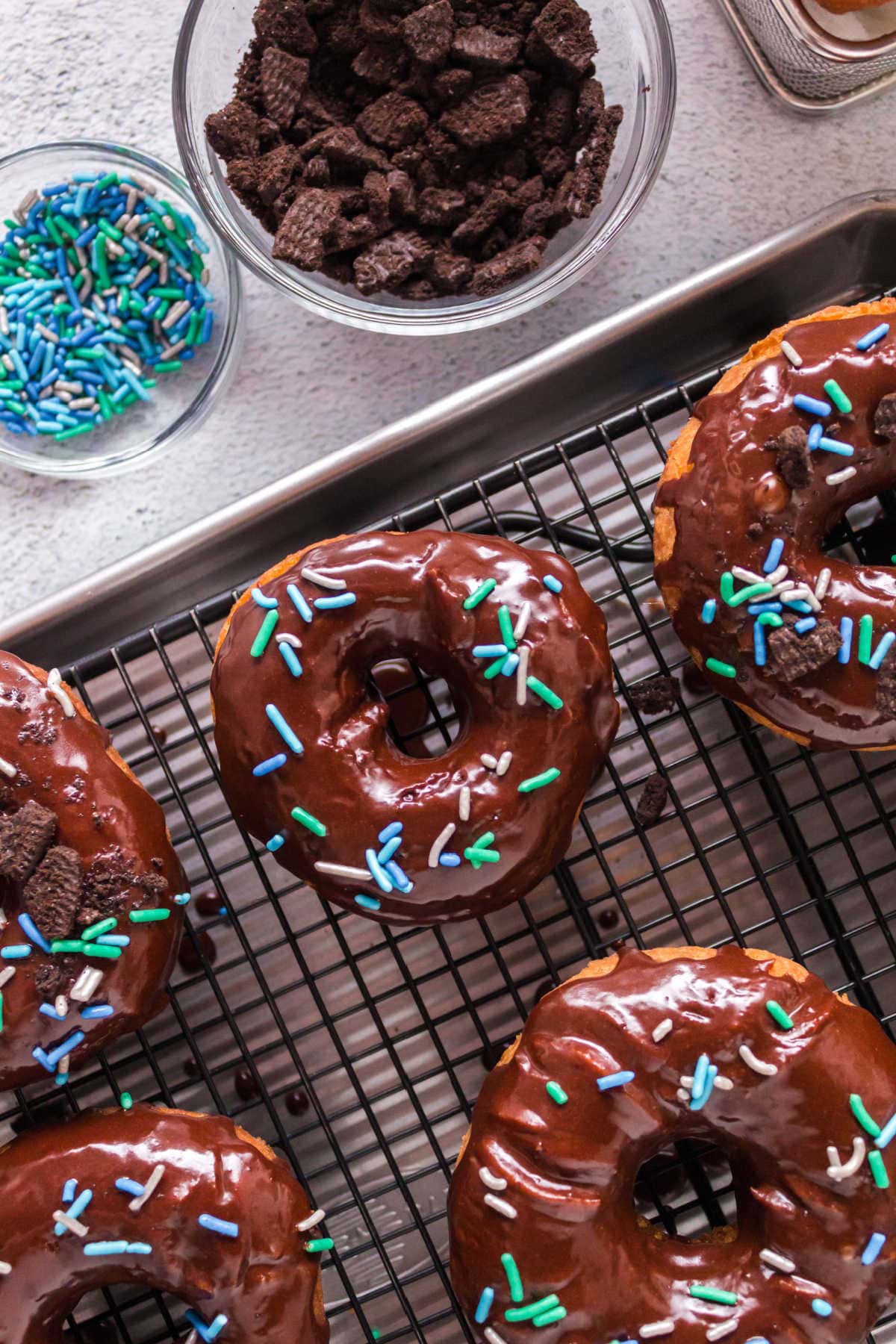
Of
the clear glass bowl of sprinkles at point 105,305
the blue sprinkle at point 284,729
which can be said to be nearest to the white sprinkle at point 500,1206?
the blue sprinkle at point 284,729

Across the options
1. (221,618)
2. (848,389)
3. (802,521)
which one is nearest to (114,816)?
(221,618)

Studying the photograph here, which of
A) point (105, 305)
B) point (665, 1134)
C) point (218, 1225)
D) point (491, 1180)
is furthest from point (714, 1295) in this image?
point (105, 305)

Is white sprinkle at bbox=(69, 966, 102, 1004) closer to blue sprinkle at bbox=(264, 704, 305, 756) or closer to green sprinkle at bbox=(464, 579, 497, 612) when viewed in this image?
blue sprinkle at bbox=(264, 704, 305, 756)

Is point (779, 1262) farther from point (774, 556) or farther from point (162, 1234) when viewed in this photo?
point (774, 556)

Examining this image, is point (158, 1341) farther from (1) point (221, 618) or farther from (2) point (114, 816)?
(1) point (221, 618)

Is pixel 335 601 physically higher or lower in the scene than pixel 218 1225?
higher
